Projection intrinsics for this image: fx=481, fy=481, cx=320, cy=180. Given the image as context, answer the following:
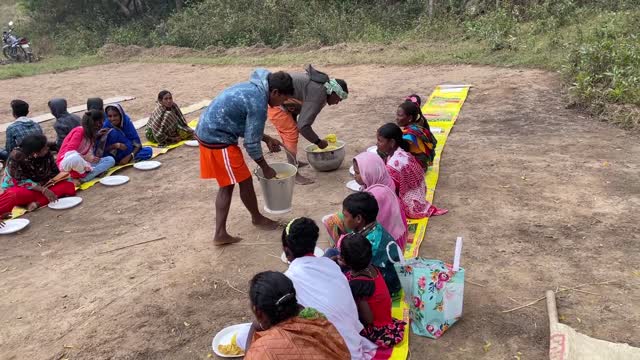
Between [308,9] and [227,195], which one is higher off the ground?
[308,9]

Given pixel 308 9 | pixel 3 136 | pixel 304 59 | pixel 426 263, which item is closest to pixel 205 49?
A: pixel 308 9

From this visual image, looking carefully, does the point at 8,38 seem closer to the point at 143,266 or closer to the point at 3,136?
the point at 3,136

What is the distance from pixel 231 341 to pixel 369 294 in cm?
83

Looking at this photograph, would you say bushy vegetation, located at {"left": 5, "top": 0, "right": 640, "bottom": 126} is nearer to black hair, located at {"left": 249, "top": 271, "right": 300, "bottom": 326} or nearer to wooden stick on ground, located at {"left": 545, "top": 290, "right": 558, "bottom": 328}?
wooden stick on ground, located at {"left": 545, "top": 290, "right": 558, "bottom": 328}

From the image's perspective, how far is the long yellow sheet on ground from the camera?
103 inches

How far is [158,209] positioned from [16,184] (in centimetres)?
143

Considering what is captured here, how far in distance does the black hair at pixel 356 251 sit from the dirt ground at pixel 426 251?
0.59 meters

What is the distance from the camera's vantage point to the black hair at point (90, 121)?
17.2 feet

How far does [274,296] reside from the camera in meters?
1.98

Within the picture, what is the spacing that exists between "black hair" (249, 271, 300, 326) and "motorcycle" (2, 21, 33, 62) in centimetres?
1708

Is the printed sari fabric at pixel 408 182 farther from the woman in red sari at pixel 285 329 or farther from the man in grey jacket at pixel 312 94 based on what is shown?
the woman in red sari at pixel 285 329

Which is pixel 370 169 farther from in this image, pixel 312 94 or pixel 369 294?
pixel 312 94

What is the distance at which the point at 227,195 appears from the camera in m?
3.77

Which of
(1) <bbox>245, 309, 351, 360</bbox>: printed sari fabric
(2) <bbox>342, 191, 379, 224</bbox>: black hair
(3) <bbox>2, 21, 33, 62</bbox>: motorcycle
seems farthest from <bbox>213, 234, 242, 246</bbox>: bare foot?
(3) <bbox>2, 21, 33, 62</bbox>: motorcycle
